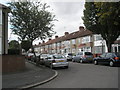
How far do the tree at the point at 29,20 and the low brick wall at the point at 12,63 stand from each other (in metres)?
4.29

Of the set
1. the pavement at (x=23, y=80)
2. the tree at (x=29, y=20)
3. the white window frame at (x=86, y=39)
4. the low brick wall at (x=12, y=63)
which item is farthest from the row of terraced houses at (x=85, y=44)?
the pavement at (x=23, y=80)

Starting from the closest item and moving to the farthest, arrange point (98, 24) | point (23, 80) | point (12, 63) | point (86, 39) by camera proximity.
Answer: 1. point (23, 80)
2. point (12, 63)
3. point (98, 24)
4. point (86, 39)

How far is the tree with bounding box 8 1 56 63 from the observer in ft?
59.4

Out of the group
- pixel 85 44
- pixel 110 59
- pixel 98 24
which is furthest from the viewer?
pixel 85 44

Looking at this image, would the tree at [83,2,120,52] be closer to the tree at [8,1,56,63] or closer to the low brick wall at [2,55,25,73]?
the tree at [8,1,56,63]

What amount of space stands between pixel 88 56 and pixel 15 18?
454 inches

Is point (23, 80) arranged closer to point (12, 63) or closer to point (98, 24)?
point (12, 63)

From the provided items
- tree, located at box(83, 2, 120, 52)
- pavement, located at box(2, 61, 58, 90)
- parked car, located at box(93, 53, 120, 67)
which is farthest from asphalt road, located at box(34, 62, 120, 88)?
tree, located at box(83, 2, 120, 52)

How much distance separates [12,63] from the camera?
14102mm

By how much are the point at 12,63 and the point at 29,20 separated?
5.85 meters

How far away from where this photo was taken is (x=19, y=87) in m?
8.05

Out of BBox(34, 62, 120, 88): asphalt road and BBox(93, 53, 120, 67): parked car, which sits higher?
BBox(93, 53, 120, 67): parked car

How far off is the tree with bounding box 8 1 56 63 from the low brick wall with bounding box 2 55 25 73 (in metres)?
4.29

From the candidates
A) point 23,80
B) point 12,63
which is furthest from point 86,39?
point 23,80
